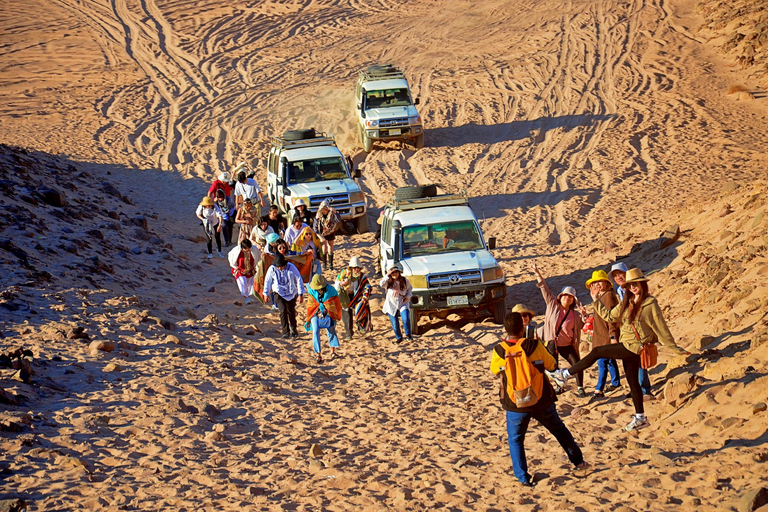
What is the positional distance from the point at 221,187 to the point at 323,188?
2604 millimetres

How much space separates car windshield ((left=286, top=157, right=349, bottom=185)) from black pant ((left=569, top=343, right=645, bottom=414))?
1234 cm

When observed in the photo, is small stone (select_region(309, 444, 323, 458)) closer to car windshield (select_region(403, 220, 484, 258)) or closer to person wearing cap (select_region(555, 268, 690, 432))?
person wearing cap (select_region(555, 268, 690, 432))

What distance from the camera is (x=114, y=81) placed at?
115 feet

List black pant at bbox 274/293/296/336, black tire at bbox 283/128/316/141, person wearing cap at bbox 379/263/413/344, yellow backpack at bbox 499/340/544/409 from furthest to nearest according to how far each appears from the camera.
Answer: black tire at bbox 283/128/316/141, black pant at bbox 274/293/296/336, person wearing cap at bbox 379/263/413/344, yellow backpack at bbox 499/340/544/409

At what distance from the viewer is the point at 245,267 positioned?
14984 mm

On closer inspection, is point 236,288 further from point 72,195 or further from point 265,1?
point 265,1

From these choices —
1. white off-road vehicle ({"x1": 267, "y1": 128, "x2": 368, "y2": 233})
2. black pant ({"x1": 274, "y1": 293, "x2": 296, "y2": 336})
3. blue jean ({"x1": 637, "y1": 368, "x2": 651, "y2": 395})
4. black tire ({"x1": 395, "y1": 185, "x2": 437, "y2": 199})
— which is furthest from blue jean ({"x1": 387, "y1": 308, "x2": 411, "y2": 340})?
white off-road vehicle ({"x1": 267, "y1": 128, "x2": 368, "y2": 233})

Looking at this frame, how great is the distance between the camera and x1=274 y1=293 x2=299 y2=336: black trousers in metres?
13.2

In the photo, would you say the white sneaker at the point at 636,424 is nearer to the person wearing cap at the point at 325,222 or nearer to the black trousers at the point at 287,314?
the black trousers at the point at 287,314

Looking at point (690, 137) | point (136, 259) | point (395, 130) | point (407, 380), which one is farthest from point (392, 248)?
point (690, 137)

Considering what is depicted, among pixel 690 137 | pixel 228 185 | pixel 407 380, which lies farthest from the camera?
pixel 690 137

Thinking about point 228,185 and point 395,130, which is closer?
point 228,185

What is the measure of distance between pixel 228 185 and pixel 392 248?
5841 mm

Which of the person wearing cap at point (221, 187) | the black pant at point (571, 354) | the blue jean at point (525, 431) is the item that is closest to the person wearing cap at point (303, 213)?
the person wearing cap at point (221, 187)
